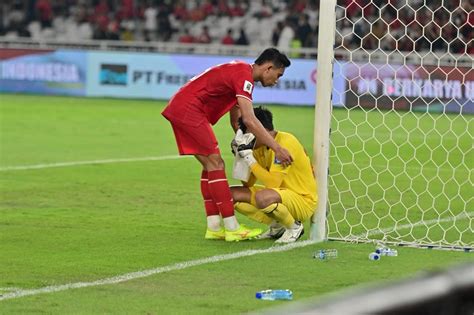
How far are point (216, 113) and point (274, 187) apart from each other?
2.34ft

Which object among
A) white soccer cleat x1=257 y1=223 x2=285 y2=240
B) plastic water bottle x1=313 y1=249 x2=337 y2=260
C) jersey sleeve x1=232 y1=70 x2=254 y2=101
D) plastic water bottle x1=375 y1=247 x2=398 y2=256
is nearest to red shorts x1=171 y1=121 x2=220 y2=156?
jersey sleeve x1=232 y1=70 x2=254 y2=101

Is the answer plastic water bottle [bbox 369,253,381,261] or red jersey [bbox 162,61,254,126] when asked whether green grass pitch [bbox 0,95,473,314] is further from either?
red jersey [bbox 162,61,254,126]

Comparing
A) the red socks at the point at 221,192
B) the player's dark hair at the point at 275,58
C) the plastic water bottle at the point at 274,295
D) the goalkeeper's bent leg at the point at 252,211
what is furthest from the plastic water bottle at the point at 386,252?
the plastic water bottle at the point at 274,295

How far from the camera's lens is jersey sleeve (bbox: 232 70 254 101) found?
7637 mm

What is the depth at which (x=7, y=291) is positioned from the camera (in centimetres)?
584

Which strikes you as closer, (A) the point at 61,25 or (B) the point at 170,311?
(B) the point at 170,311

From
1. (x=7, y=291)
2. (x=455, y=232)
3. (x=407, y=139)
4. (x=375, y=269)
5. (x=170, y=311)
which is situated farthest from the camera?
(x=407, y=139)

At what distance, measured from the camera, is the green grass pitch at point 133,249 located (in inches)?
224

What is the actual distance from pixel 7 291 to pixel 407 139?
11.6 meters

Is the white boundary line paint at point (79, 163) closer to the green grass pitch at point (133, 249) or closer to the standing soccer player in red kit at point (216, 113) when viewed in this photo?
the green grass pitch at point (133, 249)

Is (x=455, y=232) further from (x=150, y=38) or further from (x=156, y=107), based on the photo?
(x=150, y=38)

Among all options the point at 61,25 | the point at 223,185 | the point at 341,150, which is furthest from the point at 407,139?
the point at 61,25

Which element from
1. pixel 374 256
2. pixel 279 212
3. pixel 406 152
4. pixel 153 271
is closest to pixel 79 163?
pixel 406 152

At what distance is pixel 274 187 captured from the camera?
8.05m
